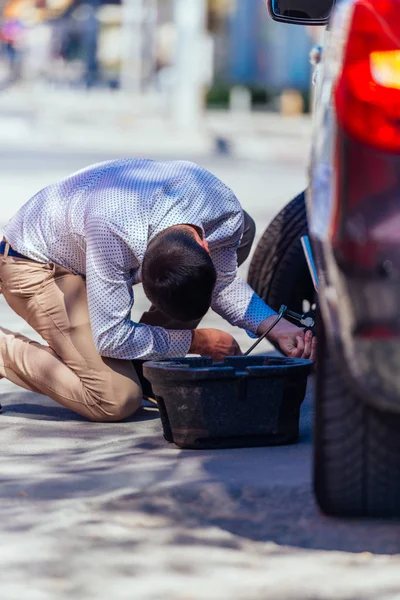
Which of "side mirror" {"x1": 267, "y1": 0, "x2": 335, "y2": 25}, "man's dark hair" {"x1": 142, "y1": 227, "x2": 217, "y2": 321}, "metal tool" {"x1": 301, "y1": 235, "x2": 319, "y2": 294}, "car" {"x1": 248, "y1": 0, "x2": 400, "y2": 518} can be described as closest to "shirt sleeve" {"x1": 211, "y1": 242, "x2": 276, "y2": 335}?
"metal tool" {"x1": 301, "y1": 235, "x2": 319, "y2": 294}

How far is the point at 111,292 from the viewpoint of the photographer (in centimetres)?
436

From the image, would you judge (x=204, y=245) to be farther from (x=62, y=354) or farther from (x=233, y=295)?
(x=62, y=354)

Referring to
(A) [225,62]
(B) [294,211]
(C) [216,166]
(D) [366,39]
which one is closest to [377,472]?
(D) [366,39]

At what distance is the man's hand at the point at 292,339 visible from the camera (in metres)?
4.61

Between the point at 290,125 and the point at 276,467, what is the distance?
910 inches

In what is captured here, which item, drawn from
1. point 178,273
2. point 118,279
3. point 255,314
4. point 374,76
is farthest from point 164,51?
point 374,76

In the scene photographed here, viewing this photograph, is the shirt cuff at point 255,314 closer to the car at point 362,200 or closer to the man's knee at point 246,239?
the man's knee at point 246,239

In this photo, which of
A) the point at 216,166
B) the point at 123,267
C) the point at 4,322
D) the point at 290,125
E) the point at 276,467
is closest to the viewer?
the point at 276,467

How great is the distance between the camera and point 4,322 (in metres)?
6.78

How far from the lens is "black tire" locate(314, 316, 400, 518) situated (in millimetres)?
3232

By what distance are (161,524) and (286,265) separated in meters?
2.07

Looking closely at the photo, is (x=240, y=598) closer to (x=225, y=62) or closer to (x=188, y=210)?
(x=188, y=210)

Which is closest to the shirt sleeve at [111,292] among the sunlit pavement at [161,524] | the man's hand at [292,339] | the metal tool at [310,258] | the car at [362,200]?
the sunlit pavement at [161,524]

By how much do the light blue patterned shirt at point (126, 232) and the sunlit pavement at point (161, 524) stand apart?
0.41 meters
